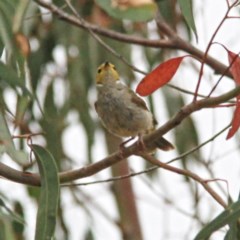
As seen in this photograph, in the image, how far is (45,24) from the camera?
458 cm

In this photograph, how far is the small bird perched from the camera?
10.7ft

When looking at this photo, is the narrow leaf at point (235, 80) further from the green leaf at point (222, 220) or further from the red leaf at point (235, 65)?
the green leaf at point (222, 220)

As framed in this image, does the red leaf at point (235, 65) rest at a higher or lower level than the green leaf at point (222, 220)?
higher

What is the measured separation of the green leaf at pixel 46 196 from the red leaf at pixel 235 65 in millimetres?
491

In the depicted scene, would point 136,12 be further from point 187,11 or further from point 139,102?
point 139,102

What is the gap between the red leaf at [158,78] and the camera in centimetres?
220

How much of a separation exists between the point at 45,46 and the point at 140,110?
133 cm

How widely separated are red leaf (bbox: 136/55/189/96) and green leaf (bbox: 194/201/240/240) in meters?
0.34

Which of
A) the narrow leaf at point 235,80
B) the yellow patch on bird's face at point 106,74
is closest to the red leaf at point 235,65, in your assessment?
the narrow leaf at point 235,80

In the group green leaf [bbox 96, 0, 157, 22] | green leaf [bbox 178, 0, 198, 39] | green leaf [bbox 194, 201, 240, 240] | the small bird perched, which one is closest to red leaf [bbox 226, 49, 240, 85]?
green leaf [bbox 178, 0, 198, 39]

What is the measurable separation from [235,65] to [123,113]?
1.07m

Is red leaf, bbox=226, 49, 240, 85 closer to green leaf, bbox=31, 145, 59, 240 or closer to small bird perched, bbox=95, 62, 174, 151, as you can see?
green leaf, bbox=31, 145, 59, 240

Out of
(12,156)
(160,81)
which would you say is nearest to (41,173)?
(12,156)

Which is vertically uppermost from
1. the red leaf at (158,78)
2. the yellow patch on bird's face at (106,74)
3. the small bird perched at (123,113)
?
the yellow patch on bird's face at (106,74)
